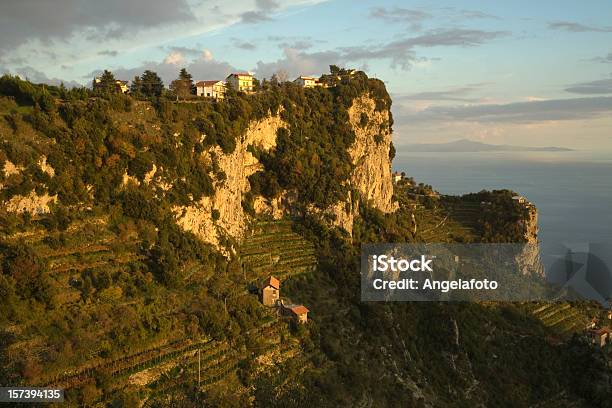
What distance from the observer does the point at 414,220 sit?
168ft

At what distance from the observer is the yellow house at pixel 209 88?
4025 cm

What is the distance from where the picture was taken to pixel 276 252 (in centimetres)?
3391

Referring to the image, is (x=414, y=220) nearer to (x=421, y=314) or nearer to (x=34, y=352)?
(x=421, y=314)

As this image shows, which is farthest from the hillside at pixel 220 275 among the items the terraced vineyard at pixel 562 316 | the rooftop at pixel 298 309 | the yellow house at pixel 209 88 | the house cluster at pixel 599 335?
the yellow house at pixel 209 88

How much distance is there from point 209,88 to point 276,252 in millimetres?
14378

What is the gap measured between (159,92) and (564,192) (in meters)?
94.0

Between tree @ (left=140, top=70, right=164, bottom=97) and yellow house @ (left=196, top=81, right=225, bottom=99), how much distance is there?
11.3ft

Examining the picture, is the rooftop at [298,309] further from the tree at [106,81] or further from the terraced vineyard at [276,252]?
the tree at [106,81]

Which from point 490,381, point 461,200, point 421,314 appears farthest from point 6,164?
point 461,200

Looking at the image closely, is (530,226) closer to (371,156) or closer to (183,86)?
(371,156)

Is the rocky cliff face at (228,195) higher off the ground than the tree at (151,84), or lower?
lower

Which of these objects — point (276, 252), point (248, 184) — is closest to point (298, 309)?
point (276, 252)

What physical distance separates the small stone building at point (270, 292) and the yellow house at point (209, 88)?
16926mm

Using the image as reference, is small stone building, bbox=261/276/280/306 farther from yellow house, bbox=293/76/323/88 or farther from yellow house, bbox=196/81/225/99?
yellow house, bbox=293/76/323/88
